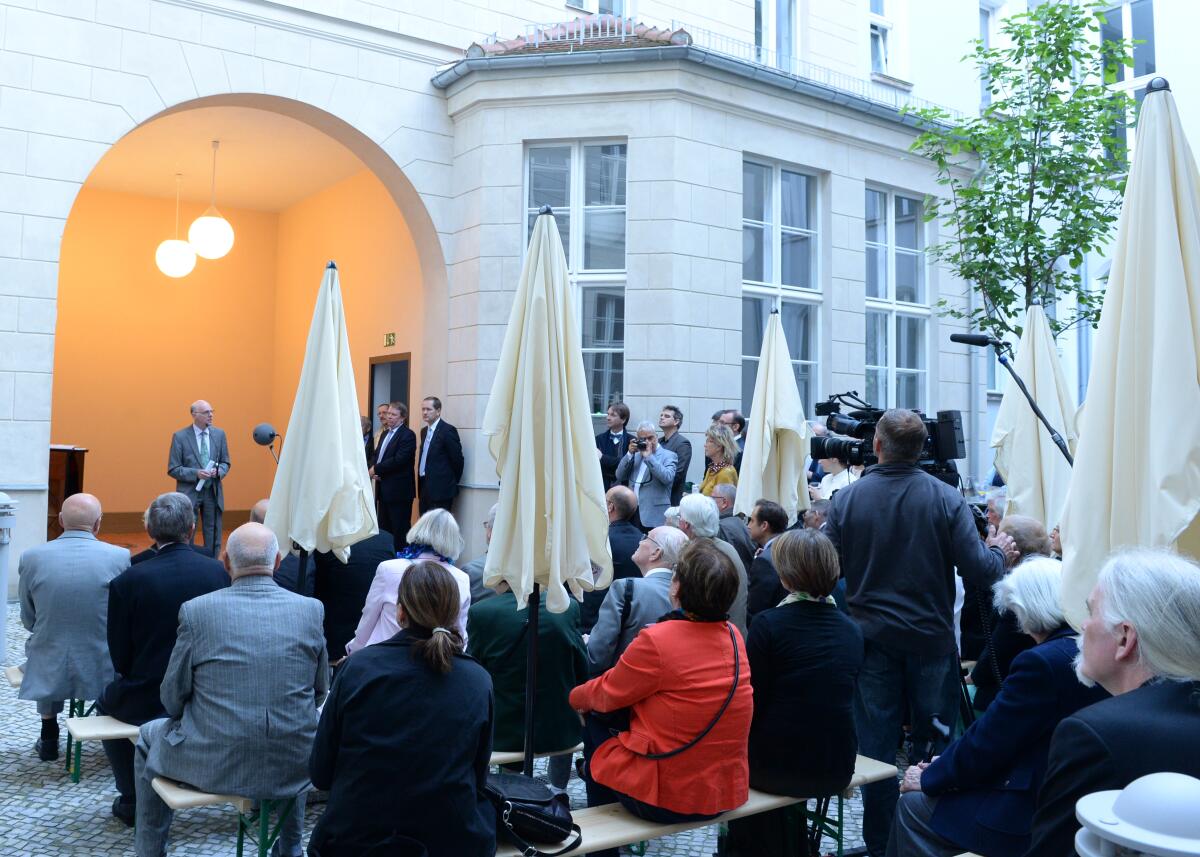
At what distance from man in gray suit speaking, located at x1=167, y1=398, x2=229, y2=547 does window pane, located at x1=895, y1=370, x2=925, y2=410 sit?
8316 mm

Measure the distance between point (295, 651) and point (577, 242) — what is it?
8102mm

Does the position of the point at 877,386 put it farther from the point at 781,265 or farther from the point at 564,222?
the point at 564,222

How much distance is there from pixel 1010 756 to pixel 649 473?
6.25 meters

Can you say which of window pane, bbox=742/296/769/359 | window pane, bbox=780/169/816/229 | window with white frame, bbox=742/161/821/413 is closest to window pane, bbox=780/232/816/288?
window with white frame, bbox=742/161/821/413

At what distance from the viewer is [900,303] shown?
13.4 metres

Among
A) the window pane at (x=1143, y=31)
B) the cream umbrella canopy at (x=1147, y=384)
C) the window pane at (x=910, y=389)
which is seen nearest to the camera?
the cream umbrella canopy at (x=1147, y=384)

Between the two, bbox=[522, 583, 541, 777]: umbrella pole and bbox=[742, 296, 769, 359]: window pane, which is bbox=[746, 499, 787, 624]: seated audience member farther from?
bbox=[742, 296, 769, 359]: window pane

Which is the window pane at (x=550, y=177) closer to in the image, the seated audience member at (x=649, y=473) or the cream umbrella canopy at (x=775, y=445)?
the seated audience member at (x=649, y=473)

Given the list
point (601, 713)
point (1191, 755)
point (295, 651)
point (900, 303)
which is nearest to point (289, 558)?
point (295, 651)

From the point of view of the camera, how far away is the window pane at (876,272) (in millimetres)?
13172

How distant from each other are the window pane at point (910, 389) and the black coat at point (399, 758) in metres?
11.2

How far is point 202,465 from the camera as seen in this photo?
1106 centimetres

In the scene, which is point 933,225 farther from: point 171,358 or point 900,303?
point 171,358

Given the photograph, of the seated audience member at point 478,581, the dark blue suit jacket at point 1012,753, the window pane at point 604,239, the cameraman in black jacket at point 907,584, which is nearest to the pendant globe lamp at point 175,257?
the window pane at point 604,239
